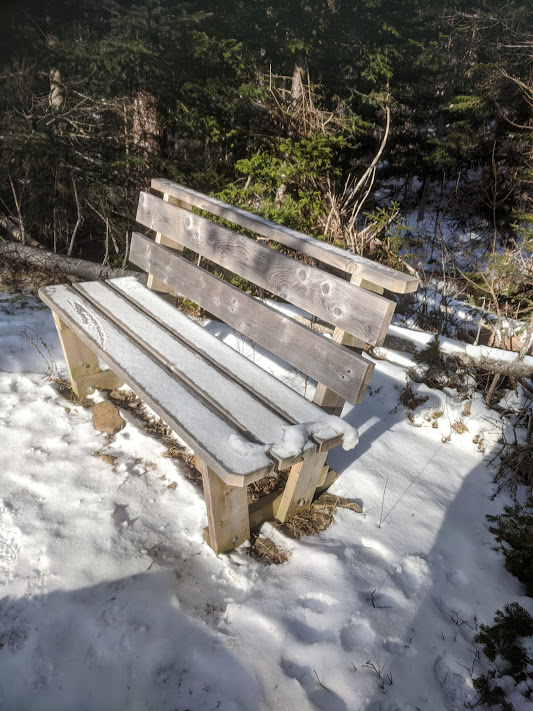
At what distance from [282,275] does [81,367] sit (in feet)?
5.62

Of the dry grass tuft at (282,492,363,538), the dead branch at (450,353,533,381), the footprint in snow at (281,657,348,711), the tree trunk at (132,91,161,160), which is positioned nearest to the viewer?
the footprint in snow at (281,657,348,711)

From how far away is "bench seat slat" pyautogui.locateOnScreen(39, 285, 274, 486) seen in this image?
1.70 m

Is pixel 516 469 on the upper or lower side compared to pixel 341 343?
lower

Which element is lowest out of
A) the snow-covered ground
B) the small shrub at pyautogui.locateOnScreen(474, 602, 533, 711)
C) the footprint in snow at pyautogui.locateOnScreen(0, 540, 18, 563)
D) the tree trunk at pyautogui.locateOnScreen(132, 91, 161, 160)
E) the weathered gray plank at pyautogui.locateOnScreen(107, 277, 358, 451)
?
the footprint in snow at pyautogui.locateOnScreen(0, 540, 18, 563)

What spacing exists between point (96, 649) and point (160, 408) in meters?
0.98

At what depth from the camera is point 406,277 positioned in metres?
1.87

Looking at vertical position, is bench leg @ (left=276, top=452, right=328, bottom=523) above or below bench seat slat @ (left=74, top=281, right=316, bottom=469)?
below

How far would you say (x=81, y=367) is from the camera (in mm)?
3094

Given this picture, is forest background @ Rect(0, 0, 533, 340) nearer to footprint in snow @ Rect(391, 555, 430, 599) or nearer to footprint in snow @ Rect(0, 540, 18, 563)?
footprint in snow @ Rect(391, 555, 430, 599)

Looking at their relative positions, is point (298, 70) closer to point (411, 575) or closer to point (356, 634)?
point (411, 575)

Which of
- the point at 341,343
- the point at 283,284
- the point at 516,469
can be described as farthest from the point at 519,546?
the point at 283,284

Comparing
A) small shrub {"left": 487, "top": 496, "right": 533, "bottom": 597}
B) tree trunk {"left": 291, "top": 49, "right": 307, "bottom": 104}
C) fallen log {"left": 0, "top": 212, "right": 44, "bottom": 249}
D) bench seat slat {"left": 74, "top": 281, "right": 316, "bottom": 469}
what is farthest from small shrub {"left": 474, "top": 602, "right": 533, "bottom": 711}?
tree trunk {"left": 291, "top": 49, "right": 307, "bottom": 104}

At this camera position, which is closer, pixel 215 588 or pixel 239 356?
pixel 215 588

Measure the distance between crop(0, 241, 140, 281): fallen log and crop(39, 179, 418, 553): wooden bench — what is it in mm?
2798
